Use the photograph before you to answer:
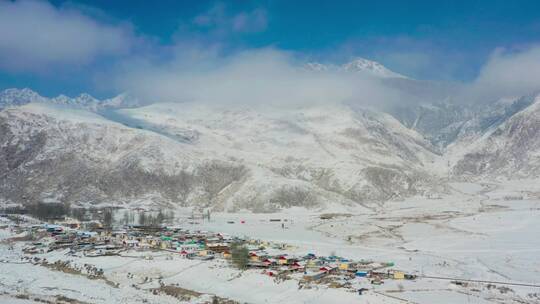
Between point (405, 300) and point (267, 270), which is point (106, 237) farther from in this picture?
point (405, 300)

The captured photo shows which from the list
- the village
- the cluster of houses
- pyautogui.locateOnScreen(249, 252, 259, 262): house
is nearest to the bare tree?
the village

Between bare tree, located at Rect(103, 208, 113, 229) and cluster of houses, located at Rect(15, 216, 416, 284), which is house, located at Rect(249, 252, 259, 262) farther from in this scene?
bare tree, located at Rect(103, 208, 113, 229)

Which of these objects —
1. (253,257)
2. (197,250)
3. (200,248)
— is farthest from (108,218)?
(253,257)

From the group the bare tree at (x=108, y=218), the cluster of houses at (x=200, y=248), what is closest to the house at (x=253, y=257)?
the cluster of houses at (x=200, y=248)

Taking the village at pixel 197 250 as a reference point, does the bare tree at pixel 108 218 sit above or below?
above

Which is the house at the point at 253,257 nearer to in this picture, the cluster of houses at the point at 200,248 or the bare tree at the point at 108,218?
the cluster of houses at the point at 200,248

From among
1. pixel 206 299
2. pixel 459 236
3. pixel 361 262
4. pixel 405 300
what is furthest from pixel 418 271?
pixel 459 236

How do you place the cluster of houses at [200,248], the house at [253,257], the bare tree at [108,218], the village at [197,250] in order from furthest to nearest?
the bare tree at [108,218] < the house at [253,257] < the cluster of houses at [200,248] < the village at [197,250]

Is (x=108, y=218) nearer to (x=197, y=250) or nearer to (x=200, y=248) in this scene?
(x=200, y=248)
